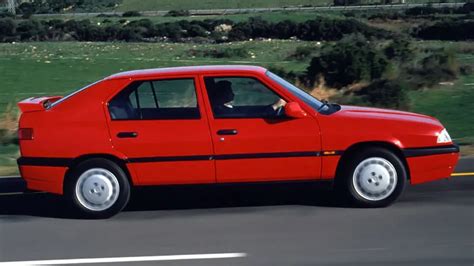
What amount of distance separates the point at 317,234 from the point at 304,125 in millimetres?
1233

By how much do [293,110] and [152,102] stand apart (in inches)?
63.9

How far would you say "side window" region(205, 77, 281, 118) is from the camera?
29.0ft

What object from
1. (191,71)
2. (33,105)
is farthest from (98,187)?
(191,71)

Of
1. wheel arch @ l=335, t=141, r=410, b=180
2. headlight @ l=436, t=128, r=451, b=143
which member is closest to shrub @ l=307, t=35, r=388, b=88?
headlight @ l=436, t=128, r=451, b=143

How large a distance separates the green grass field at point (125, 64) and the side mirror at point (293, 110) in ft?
20.5

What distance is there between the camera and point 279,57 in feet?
111

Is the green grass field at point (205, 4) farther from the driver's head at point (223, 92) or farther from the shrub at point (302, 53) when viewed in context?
the driver's head at point (223, 92)

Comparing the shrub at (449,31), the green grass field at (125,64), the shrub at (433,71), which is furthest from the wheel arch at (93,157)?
the shrub at (449,31)

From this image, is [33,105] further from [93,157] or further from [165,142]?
[165,142]

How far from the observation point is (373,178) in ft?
28.8

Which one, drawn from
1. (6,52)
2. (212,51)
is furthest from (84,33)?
(212,51)

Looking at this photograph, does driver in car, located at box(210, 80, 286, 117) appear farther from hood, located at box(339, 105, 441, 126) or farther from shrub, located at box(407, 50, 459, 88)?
shrub, located at box(407, 50, 459, 88)

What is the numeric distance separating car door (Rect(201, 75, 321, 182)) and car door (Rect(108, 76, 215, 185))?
13 centimetres

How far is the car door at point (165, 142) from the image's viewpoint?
8.73m
